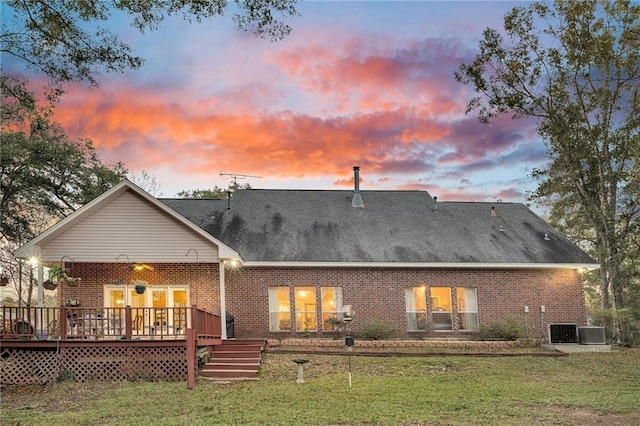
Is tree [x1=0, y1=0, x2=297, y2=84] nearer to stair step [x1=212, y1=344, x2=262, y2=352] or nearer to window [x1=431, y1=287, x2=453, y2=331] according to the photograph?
stair step [x1=212, y1=344, x2=262, y2=352]

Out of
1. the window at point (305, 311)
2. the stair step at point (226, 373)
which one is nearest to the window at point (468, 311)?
the window at point (305, 311)

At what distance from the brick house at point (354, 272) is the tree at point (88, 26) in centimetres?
848

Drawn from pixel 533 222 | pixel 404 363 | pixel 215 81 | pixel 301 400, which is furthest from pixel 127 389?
pixel 533 222

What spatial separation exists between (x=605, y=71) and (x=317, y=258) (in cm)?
1436

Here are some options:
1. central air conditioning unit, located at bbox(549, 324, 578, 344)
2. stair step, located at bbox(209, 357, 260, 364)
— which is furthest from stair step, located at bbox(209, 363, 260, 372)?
central air conditioning unit, located at bbox(549, 324, 578, 344)

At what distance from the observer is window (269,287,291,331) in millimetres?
21719

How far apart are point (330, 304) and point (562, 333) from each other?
862cm

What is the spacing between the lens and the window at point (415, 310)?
22438mm

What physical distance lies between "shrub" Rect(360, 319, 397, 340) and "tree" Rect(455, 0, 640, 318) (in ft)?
33.5

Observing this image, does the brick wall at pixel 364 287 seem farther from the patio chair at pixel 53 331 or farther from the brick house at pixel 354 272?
the patio chair at pixel 53 331

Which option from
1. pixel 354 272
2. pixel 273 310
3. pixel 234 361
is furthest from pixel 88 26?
pixel 354 272

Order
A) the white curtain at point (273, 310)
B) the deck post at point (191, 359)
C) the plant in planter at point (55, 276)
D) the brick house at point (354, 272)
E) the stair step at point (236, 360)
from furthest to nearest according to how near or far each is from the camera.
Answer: the white curtain at point (273, 310) < the brick house at point (354, 272) < the plant in planter at point (55, 276) < the stair step at point (236, 360) < the deck post at point (191, 359)

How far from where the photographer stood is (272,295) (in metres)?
21.9

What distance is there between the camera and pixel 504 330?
70.7ft
